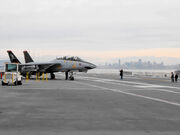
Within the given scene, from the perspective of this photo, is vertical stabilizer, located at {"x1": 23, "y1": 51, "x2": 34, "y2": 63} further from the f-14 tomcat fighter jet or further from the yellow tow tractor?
the yellow tow tractor

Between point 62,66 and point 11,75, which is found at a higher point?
point 62,66

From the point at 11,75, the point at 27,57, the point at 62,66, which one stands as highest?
the point at 27,57

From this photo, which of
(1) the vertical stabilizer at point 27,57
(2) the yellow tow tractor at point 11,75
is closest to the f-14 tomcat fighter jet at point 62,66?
(1) the vertical stabilizer at point 27,57

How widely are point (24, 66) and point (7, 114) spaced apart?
33217 millimetres

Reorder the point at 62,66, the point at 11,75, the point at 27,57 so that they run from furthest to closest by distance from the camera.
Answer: the point at 27,57 < the point at 62,66 < the point at 11,75

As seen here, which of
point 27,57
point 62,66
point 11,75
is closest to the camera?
point 11,75

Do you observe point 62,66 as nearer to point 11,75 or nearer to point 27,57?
point 11,75

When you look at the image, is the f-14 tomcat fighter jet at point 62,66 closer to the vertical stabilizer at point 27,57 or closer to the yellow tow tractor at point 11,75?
the vertical stabilizer at point 27,57

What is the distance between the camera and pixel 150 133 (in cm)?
743

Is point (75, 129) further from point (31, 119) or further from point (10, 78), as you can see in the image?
point (10, 78)

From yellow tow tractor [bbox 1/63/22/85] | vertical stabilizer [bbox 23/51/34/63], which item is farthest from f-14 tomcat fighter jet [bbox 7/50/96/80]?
yellow tow tractor [bbox 1/63/22/85]

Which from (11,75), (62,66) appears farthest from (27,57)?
(11,75)

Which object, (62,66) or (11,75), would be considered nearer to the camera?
(11,75)

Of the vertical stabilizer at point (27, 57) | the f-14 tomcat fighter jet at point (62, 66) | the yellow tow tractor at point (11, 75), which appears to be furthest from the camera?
the vertical stabilizer at point (27, 57)
